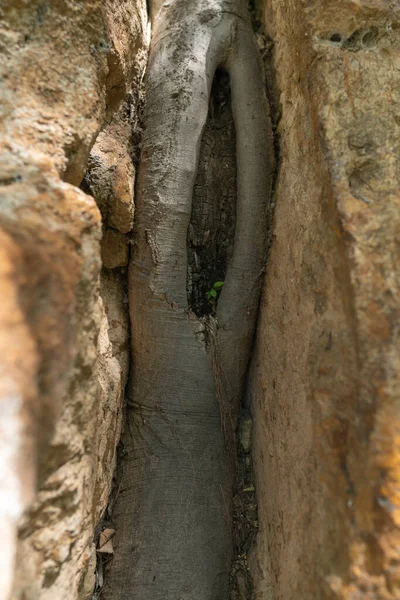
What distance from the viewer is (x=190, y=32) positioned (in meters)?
1.92

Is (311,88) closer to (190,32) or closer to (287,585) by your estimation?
(190,32)

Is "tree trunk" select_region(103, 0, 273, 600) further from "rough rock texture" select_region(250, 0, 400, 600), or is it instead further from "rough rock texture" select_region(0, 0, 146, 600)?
"rough rock texture" select_region(0, 0, 146, 600)

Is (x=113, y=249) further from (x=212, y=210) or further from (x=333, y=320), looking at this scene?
(x=333, y=320)

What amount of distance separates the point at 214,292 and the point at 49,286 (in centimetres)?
95

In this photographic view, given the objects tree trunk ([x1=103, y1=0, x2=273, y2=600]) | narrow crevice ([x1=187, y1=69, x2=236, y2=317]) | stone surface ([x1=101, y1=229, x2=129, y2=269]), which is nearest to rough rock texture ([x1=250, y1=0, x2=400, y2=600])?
tree trunk ([x1=103, y1=0, x2=273, y2=600])

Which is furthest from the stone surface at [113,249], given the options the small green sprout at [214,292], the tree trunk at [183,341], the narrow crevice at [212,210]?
the small green sprout at [214,292]

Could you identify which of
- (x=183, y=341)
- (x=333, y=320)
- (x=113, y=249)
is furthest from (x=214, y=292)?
(x=333, y=320)

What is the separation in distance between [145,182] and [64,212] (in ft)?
2.54

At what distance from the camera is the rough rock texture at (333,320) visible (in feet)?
3.29

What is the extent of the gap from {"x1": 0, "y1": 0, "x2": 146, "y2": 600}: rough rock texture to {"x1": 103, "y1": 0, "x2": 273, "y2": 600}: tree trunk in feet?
1.19

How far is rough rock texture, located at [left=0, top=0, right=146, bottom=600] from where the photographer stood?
90 centimetres

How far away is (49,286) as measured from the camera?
3.23 ft

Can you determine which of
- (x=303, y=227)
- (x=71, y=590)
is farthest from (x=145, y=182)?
(x=71, y=590)

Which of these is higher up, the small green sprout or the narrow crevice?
the narrow crevice
